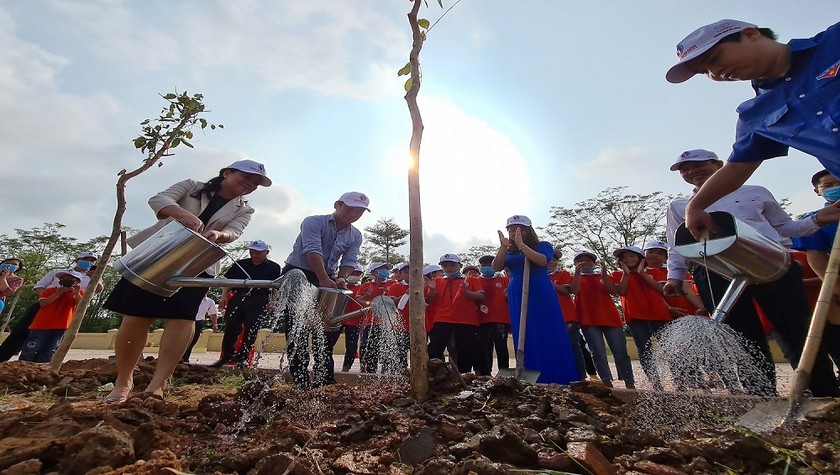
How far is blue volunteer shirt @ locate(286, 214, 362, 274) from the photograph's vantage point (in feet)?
12.7

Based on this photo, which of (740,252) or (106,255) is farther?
(106,255)

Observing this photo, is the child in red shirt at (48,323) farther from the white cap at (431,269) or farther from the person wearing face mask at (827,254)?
the person wearing face mask at (827,254)

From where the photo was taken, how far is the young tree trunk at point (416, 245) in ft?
8.40

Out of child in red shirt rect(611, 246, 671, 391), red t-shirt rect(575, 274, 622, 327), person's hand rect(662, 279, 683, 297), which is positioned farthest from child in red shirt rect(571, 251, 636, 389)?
person's hand rect(662, 279, 683, 297)

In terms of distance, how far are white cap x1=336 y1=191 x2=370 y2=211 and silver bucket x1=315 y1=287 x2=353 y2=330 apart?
933 millimetres

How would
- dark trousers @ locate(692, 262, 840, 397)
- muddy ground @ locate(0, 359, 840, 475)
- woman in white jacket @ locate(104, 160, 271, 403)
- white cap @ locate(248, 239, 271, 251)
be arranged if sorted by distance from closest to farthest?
1. muddy ground @ locate(0, 359, 840, 475)
2. dark trousers @ locate(692, 262, 840, 397)
3. woman in white jacket @ locate(104, 160, 271, 403)
4. white cap @ locate(248, 239, 271, 251)

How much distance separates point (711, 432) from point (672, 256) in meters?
2.34

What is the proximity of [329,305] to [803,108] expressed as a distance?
8.84 feet

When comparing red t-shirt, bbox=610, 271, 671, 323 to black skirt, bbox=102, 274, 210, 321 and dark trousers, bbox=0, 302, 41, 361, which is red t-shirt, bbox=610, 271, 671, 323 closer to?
black skirt, bbox=102, 274, 210, 321

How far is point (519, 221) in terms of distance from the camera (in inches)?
177

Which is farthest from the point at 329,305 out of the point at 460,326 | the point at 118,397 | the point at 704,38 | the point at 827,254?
the point at 827,254

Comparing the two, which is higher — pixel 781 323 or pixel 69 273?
pixel 69 273

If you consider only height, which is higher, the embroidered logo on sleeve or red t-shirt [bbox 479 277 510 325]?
the embroidered logo on sleeve

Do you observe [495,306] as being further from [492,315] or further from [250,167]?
[250,167]
